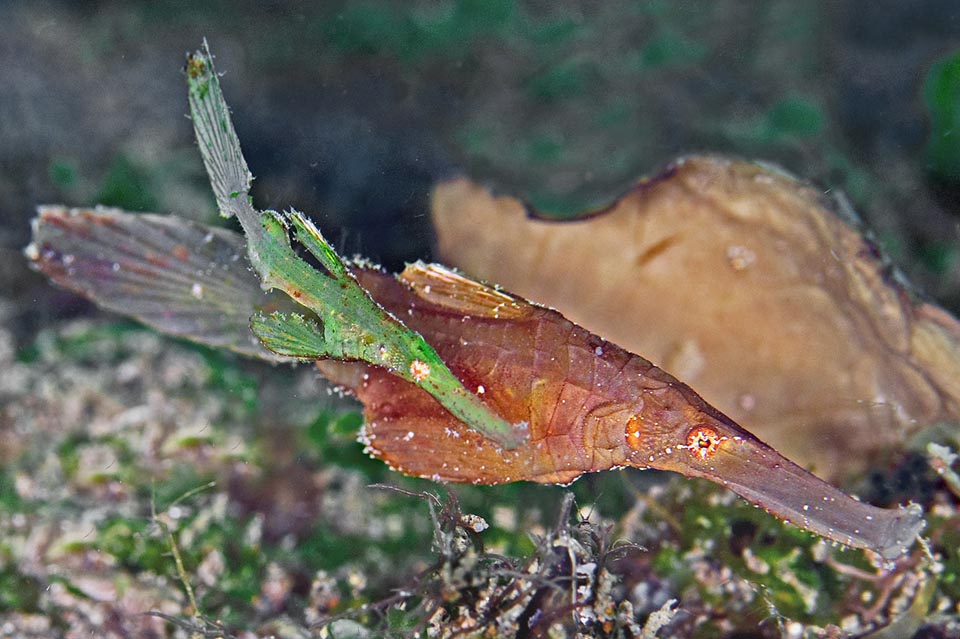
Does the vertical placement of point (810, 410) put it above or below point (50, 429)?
above

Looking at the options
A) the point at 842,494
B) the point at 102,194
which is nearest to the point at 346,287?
the point at 842,494

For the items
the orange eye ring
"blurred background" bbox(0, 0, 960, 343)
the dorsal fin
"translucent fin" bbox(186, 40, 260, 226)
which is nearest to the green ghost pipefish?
"translucent fin" bbox(186, 40, 260, 226)

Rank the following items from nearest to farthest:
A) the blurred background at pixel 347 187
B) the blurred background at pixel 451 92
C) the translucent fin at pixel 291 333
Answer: the translucent fin at pixel 291 333
the blurred background at pixel 347 187
the blurred background at pixel 451 92

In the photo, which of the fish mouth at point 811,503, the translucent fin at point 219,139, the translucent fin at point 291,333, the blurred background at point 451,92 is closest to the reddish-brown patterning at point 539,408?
the fish mouth at point 811,503

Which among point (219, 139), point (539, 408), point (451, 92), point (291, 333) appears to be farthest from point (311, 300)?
point (451, 92)

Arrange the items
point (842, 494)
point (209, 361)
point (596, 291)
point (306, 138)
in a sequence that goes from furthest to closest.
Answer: point (306, 138) → point (209, 361) → point (596, 291) → point (842, 494)

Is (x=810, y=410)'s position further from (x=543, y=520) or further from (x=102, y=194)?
(x=102, y=194)

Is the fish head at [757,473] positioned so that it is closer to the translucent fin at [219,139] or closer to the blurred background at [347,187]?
the blurred background at [347,187]
